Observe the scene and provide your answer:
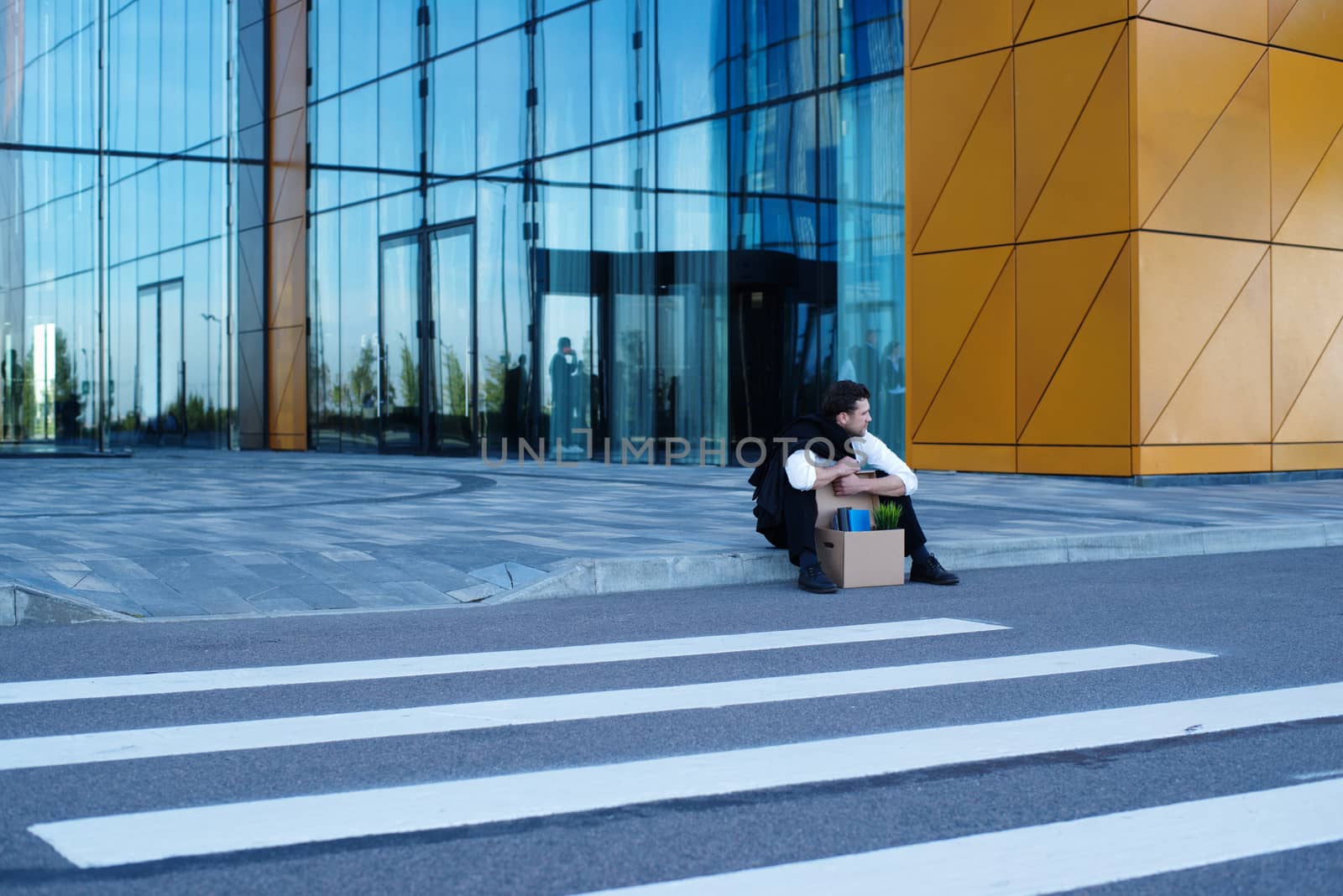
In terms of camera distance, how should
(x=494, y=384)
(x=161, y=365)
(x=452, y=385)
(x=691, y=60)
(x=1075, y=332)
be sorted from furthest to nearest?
(x=161, y=365)
(x=452, y=385)
(x=494, y=384)
(x=691, y=60)
(x=1075, y=332)

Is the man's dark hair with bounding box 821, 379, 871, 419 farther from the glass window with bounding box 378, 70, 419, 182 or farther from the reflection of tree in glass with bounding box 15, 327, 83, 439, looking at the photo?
the reflection of tree in glass with bounding box 15, 327, 83, 439

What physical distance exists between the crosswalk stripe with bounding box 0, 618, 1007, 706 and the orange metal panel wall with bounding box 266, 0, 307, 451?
2610cm

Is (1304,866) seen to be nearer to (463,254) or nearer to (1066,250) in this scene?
(1066,250)

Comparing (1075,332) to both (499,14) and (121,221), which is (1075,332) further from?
(121,221)

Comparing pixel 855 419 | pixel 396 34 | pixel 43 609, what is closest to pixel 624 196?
pixel 396 34

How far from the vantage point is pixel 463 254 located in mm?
26938

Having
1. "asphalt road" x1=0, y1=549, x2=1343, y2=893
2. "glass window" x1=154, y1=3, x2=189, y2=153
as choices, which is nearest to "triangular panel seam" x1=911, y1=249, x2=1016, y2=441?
"asphalt road" x1=0, y1=549, x2=1343, y2=893

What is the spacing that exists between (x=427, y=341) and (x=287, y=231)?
6149mm

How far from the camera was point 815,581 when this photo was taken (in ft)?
29.0

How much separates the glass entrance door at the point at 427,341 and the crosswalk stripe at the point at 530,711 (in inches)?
833

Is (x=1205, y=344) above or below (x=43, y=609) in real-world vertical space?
above

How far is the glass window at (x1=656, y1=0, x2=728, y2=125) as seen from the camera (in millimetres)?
21484

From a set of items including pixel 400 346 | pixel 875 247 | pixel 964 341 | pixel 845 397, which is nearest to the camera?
pixel 845 397

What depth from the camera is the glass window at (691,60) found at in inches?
846
